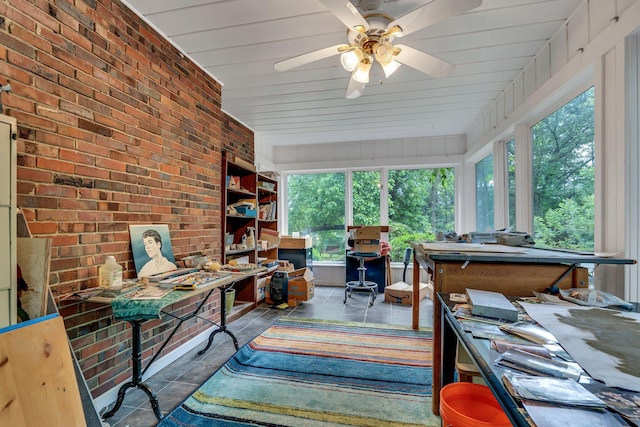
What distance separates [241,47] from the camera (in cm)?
229

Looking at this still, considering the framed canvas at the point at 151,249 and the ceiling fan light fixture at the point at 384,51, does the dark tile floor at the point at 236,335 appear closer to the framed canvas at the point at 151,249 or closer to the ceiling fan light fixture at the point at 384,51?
the framed canvas at the point at 151,249

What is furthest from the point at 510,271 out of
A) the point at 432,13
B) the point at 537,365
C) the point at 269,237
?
the point at 269,237

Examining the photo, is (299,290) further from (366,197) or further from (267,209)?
(366,197)

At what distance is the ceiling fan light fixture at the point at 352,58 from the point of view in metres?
1.80

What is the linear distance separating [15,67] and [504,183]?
3871mm

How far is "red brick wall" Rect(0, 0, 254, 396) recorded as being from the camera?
1.39 metres

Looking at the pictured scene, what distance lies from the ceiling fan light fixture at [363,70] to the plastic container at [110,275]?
72.8 inches

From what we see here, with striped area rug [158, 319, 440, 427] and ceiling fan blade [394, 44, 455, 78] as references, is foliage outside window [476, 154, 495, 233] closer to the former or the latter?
striped area rug [158, 319, 440, 427]

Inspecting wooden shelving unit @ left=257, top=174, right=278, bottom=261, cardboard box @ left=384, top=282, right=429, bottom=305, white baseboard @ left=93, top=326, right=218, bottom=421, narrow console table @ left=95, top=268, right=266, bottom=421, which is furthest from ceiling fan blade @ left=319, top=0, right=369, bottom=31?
cardboard box @ left=384, top=282, right=429, bottom=305

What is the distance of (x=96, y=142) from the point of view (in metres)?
1.71

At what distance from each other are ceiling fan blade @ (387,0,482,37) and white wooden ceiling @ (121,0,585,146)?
299mm

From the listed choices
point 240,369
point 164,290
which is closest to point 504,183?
point 240,369

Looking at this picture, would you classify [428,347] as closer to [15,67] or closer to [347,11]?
[347,11]

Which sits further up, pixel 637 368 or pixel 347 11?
pixel 347 11
